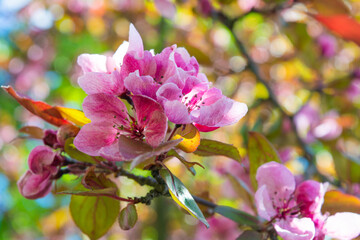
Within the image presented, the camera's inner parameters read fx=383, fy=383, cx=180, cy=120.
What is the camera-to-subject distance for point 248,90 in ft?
8.13

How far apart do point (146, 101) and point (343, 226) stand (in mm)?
440

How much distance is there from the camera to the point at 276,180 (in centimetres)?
78

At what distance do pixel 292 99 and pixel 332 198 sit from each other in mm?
1767

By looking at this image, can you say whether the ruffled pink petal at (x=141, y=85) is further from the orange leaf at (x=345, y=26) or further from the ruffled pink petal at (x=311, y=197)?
the orange leaf at (x=345, y=26)

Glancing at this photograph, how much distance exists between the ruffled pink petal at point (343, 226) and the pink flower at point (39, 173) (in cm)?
53

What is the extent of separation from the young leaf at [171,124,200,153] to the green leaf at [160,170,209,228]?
2.0 inches

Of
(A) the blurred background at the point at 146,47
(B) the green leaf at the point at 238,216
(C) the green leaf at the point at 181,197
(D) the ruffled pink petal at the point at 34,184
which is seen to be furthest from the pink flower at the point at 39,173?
(A) the blurred background at the point at 146,47

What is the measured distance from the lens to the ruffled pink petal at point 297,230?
0.65 metres

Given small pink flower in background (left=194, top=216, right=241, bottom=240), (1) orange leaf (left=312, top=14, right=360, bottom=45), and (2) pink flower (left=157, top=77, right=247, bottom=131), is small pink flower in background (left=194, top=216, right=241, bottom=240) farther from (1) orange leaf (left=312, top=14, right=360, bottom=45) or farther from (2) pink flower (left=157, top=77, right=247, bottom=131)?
(2) pink flower (left=157, top=77, right=247, bottom=131)

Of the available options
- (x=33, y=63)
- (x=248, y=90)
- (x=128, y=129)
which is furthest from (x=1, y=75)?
(x=128, y=129)

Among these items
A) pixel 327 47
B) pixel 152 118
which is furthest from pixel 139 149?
pixel 327 47

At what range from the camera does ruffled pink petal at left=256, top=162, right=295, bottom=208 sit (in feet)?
2.54

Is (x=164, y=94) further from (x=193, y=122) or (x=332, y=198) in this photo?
(x=332, y=198)

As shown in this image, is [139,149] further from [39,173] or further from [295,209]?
[295,209]
